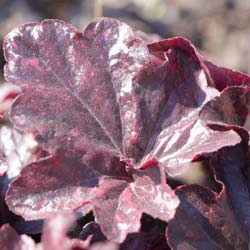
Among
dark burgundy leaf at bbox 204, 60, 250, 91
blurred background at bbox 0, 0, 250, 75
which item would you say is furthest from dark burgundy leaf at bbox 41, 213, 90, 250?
blurred background at bbox 0, 0, 250, 75

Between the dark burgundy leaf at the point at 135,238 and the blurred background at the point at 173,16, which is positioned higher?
Result: the dark burgundy leaf at the point at 135,238

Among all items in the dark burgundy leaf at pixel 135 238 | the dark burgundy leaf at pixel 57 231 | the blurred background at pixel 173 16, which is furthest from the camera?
the blurred background at pixel 173 16

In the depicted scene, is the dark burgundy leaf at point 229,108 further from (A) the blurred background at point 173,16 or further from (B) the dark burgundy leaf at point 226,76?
(A) the blurred background at point 173,16

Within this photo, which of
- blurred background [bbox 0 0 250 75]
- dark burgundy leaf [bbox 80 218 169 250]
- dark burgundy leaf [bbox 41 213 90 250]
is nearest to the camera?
dark burgundy leaf [bbox 41 213 90 250]

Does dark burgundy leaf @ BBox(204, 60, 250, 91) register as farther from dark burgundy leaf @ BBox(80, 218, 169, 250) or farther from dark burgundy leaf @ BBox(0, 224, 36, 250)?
dark burgundy leaf @ BBox(0, 224, 36, 250)

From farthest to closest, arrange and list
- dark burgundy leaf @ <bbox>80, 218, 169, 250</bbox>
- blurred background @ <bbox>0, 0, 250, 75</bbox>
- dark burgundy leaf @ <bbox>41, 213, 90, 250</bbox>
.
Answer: blurred background @ <bbox>0, 0, 250, 75</bbox> < dark burgundy leaf @ <bbox>80, 218, 169, 250</bbox> < dark burgundy leaf @ <bbox>41, 213, 90, 250</bbox>

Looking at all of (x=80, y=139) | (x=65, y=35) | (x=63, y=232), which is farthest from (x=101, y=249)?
(x=65, y=35)

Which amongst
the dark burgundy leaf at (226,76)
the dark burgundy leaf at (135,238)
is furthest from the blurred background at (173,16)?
the dark burgundy leaf at (135,238)

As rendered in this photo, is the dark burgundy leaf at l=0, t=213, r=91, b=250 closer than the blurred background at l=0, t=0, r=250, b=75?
Yes
